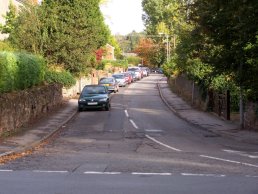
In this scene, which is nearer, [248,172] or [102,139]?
[248,172]

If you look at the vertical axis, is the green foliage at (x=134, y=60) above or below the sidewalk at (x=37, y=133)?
above

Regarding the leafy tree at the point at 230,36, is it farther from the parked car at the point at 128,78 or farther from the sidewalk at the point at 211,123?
the parked car at the point at 128,78

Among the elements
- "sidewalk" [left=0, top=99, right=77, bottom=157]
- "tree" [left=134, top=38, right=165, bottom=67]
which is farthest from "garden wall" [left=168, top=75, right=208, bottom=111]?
"tree" [left=134, top=38, right=165, bottom=67]

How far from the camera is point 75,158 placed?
14.7 m

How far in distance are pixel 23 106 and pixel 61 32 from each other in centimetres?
1942

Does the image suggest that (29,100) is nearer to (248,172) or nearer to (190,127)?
(190,127)

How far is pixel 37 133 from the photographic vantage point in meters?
22.0

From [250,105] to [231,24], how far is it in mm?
4666

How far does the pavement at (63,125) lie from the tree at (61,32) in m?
5.88

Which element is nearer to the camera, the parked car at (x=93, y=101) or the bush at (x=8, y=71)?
the bush at (x=8, y=71)

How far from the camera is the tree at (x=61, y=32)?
38875 millimetres

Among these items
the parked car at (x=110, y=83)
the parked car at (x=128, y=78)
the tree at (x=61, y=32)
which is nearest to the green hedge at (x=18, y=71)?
the tree at (x=61, y=32)

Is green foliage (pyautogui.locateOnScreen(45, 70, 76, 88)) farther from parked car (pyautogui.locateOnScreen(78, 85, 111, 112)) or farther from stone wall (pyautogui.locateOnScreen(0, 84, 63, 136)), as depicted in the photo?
stone wall (pyautogui.locateOnScreen(0, 84, 63, 136))

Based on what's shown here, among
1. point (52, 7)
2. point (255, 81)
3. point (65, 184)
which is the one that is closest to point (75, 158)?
point (65, 184)
